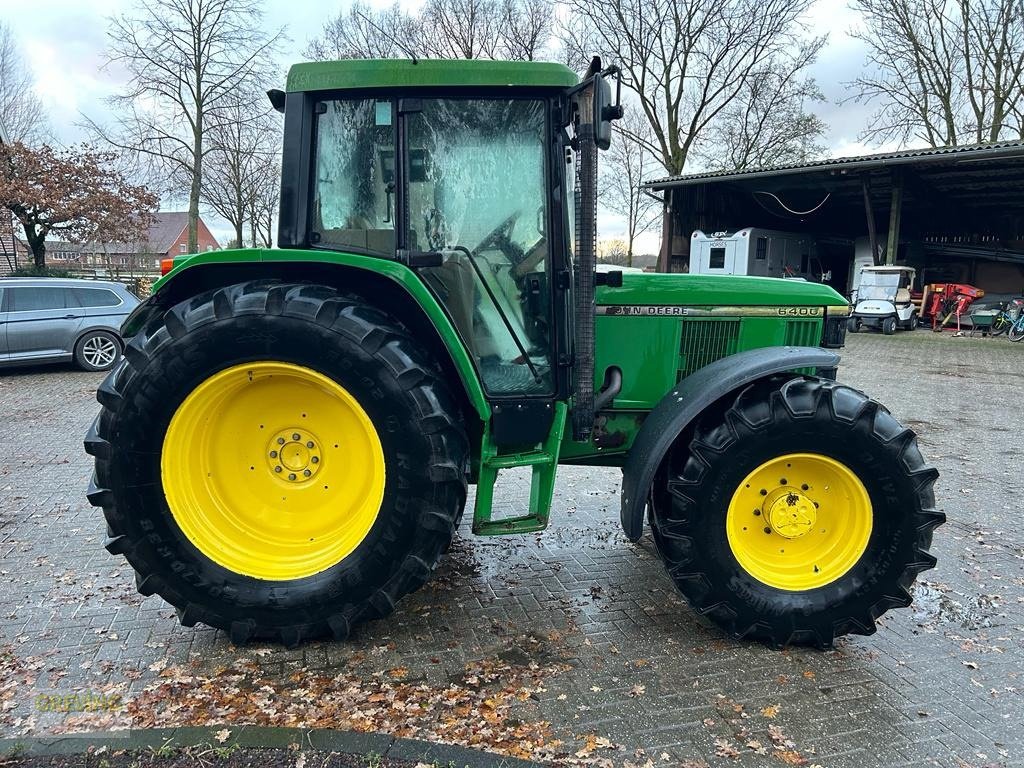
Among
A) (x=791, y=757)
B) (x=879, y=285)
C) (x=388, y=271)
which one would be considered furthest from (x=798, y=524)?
(x=879, y=285)

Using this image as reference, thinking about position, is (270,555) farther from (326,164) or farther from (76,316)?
(76,316)

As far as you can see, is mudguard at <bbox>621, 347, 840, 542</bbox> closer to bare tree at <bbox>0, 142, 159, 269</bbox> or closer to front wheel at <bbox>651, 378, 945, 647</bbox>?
front wheel at <bbox>651, 378, 945, 647</bbox>

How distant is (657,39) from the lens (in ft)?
96.5

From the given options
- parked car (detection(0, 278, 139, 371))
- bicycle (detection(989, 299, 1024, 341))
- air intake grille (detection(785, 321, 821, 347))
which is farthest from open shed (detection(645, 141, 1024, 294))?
air intake grille (detection(785, 321, 821, 347))

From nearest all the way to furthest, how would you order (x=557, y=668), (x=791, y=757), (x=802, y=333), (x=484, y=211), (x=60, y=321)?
1. (x=791, y=757)
2. (x=557, y=668)
3. (x=484, y=211)
4. (x=802, y=333)
5. (x=60, y=321)

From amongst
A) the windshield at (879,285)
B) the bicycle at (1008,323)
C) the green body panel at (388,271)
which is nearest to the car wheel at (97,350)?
the green body panel at (388,271)

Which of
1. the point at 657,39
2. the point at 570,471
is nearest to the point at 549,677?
the point at 570,471

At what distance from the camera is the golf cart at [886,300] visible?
→ 18.5 metres

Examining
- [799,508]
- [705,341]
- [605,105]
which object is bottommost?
[799,508]

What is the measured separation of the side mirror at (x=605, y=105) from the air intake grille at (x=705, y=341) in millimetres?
1214

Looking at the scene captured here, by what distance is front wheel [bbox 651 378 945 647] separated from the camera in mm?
2891

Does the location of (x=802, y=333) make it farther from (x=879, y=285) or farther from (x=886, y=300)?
(x=879, y=285)

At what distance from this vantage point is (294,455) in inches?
121

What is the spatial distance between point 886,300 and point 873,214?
5.05 m
